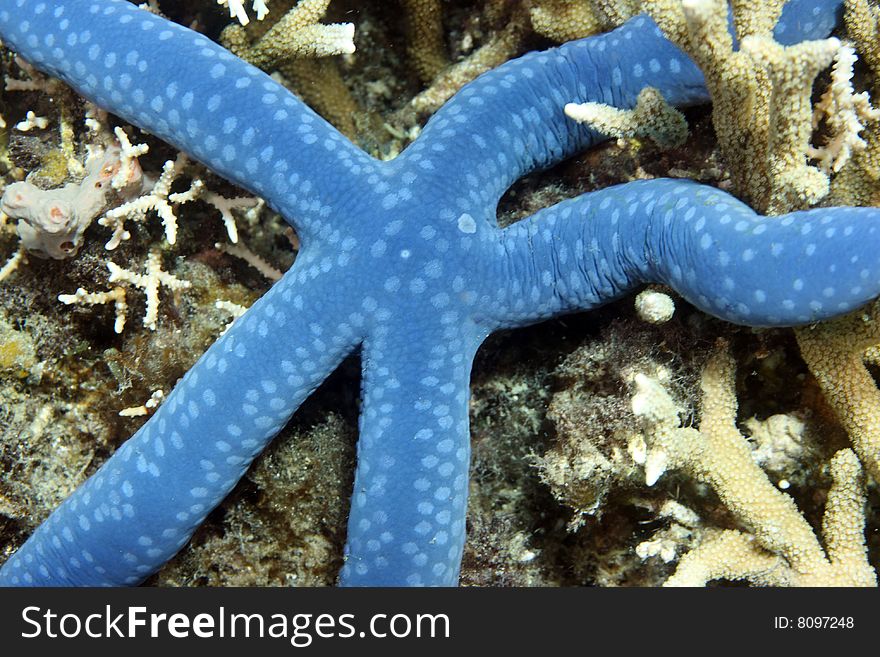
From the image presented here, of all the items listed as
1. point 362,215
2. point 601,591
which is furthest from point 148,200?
point 601,591

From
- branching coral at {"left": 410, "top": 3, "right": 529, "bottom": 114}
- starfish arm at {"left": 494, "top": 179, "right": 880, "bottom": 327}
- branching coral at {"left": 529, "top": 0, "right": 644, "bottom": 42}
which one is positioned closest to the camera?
starfish arm at {"left": 494, "top": 179, "right": 880, "bottom": 327}

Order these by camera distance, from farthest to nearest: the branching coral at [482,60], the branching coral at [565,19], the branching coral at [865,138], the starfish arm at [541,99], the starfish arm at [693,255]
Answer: the branching coral at [482,60], the branching coral at [565,19], the starfish arm at [541,99], the branching coral at [865,138], the starfish arm at [693,255]

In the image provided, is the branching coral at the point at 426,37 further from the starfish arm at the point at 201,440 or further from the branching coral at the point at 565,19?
the starfish arm at the point at 201,440

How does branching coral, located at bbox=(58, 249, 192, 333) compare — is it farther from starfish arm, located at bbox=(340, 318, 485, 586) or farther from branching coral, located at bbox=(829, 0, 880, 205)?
branching coral, located at bbox=(829, 0, 880, 205)

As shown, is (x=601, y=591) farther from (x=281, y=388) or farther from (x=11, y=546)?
(x=11, y=546)

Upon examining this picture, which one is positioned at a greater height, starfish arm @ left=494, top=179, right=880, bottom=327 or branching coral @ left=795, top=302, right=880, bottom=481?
starfish arm @ left=494, top=179, right=880, bottom=327

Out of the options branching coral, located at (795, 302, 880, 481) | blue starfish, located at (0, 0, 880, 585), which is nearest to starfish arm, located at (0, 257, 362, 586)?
blue starfish, located at (0, 0, 880, 585)

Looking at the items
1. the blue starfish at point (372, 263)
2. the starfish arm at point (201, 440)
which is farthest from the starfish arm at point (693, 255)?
the starfish arm at point (201, 440)
